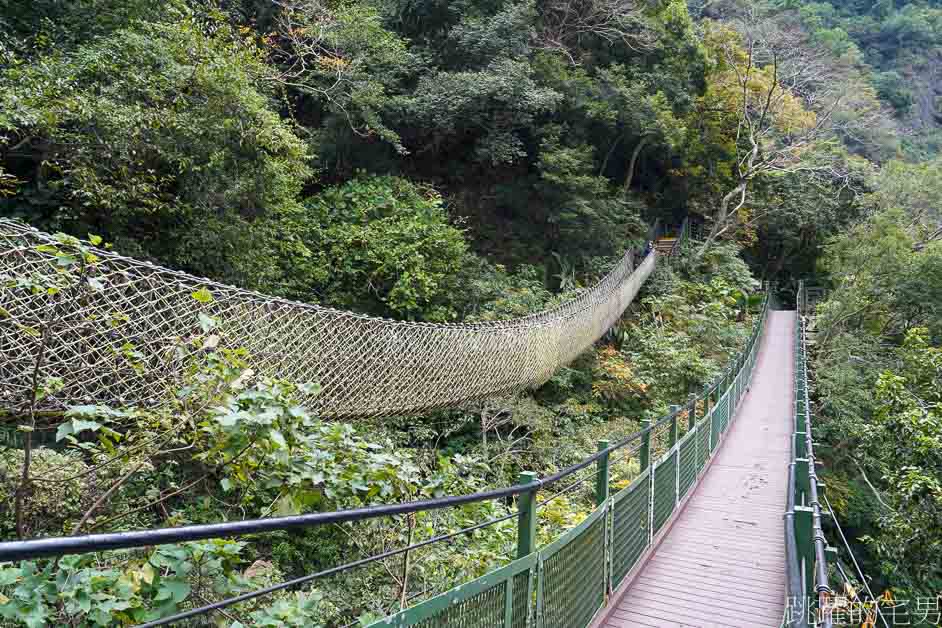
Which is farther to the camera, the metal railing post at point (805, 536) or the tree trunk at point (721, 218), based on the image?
the tree trunk at point (721, 218)

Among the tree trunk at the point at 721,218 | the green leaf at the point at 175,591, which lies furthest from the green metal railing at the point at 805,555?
the tree trunk at the point at 721,218

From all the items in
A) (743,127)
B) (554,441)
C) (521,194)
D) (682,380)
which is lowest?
(554,441)

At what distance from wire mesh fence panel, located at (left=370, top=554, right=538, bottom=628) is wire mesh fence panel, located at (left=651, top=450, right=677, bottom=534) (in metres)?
1.79

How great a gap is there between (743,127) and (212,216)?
1244 cm

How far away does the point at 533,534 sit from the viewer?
5.45 feet

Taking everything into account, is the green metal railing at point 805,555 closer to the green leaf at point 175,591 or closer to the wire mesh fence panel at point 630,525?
the wire mesh fence panel at point 630,525

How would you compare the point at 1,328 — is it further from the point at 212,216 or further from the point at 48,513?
the point at 212,216

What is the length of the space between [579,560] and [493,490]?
33.9 inches

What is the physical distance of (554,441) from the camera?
6.00 metres

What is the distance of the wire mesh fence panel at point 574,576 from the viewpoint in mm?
1759

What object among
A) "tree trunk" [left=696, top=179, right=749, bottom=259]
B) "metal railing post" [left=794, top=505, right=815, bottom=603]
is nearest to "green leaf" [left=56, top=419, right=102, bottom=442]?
"metal railing post" [left=794, top=505, right=815, bottom=603]

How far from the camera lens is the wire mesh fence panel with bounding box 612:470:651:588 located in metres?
2.60

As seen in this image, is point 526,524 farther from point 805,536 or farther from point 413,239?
point 413,239

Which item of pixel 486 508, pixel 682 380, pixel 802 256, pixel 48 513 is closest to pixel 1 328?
pixel 48 513
